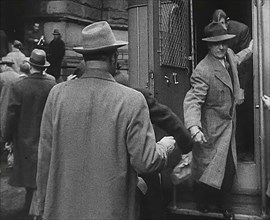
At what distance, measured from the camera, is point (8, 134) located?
6.12 meters

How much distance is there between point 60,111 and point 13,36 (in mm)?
10414

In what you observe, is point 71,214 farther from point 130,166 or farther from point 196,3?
point 196,3

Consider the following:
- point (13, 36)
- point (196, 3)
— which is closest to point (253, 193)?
point (196, 3)

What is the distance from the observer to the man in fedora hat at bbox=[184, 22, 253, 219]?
5.12m

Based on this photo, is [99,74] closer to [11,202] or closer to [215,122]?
[215,122]

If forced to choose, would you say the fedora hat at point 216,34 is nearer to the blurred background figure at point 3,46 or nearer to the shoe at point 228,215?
the shoe at point 228,215

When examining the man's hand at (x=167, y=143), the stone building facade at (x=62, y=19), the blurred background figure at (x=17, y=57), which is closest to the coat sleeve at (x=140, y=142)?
the man's hand at (x=167, y=143)

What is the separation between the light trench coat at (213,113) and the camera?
5109mm

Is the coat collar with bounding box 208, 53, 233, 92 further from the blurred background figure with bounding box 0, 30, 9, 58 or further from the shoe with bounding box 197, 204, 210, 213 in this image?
the blurred background figure with bounding box 0, 30, 9, 58

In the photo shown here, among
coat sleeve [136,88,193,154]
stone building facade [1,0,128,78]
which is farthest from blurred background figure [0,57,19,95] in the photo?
coat sleeve [136,88,193,154]

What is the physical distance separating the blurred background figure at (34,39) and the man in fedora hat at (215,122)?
7145mm

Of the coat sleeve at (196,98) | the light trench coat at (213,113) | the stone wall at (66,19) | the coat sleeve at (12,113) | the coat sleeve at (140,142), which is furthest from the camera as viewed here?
the stone wall at (66,19)

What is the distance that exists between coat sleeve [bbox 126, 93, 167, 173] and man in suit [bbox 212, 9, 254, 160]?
2.63 meters

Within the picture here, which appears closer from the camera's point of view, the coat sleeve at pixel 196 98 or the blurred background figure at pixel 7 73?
the coat sleeve at pixel 196 98
